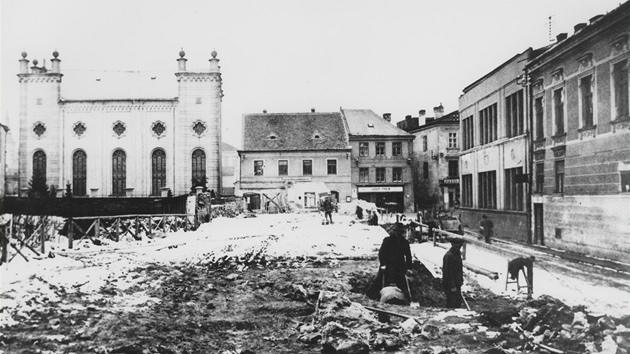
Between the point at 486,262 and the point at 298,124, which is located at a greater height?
the point at 298,124

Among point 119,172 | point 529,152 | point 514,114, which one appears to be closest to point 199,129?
point 119,172

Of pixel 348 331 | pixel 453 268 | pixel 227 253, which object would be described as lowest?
pixel 348 331

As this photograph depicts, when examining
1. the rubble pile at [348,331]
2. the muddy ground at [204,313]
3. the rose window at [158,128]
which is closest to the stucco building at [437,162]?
the rose window at [158,128]

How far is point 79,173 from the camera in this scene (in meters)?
49.8

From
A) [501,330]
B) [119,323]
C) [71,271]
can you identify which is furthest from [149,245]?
[501,330]

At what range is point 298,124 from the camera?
5275 cm

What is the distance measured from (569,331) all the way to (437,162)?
141 feet

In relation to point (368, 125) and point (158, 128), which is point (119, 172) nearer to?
point (158, 128)

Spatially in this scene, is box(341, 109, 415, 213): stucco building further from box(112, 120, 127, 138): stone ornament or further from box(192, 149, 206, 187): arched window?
box(112, 120, 127, 138): stone ornament

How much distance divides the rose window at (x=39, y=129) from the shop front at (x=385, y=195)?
103 feet

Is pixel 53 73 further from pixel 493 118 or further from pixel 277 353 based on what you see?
pixel 277 353

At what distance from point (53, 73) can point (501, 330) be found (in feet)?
163

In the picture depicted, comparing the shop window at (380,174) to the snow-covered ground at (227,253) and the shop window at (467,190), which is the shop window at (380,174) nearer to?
the shop window at (467,190)

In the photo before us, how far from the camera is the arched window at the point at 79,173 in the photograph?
4916 cm
